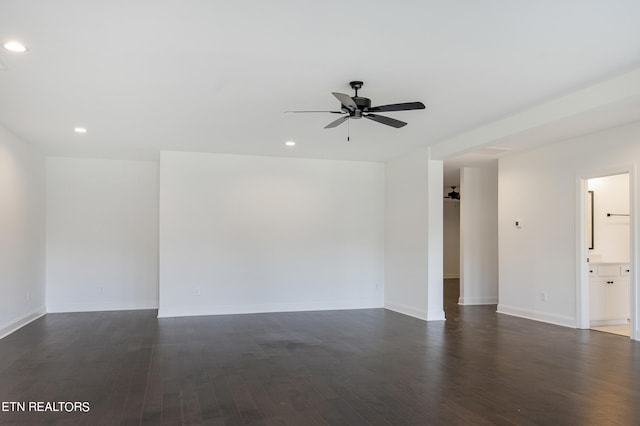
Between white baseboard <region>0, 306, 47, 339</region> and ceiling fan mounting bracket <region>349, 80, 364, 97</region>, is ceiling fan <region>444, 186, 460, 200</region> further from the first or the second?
white baseboard <region>0, 306, 47, 339</region>

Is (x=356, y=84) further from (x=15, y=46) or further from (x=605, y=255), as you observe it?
(x=605, y=255)

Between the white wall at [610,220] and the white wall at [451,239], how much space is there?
699 centimetres

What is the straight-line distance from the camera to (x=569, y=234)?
649 centimetres

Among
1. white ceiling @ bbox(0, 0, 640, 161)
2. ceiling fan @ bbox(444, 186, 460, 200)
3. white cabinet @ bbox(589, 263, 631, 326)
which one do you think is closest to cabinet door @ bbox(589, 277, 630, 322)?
white cabinet @ bbox(589, 263, 631, 326)

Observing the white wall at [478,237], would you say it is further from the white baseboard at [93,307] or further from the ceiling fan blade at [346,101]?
the white baseboard at [93,307]

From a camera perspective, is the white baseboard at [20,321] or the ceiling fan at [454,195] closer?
the white baseboard at [20,321]

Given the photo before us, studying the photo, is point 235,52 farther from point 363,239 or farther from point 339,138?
point 363,239

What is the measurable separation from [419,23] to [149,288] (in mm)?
6774

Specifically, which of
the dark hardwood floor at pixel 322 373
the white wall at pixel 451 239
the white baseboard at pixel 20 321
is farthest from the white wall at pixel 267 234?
the white wall at pixel 451 239

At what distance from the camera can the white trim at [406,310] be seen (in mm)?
7121

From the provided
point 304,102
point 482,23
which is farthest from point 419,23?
point 304,102

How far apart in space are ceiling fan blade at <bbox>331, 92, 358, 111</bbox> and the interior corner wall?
12.2 ft

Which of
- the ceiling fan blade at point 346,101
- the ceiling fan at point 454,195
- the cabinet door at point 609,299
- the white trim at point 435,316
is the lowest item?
the white trim at point 435,316

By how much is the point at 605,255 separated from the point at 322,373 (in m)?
4.92
